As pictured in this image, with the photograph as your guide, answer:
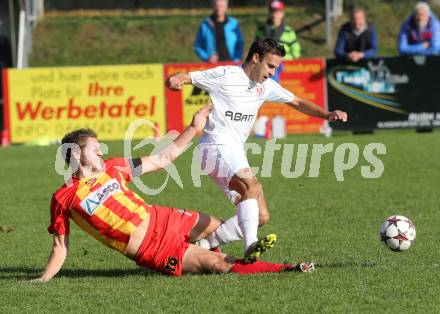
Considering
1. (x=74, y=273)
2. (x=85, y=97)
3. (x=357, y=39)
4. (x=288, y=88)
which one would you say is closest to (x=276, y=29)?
(x=288, y=88)

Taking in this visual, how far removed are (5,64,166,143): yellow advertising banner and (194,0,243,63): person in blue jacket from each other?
947 millimetres

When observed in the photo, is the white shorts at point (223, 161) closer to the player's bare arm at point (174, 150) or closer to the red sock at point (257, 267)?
the player's bare arm at point (174, 150)

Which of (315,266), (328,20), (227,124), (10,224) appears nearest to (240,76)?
(227,124)

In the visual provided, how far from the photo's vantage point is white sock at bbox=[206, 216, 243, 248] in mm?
7926

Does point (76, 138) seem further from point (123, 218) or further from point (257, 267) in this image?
point (257, 267)

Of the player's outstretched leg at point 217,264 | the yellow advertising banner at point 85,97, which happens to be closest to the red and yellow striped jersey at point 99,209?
the player's outstretched leg at point 217,264

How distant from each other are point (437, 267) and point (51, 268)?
2.90m

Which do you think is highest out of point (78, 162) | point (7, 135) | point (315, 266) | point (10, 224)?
point (78, 162)

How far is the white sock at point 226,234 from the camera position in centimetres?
793

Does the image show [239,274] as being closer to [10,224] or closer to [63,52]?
[10,224]

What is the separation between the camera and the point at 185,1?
2733 cm

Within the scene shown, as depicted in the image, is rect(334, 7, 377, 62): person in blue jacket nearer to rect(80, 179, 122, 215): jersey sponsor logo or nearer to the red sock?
the red sock

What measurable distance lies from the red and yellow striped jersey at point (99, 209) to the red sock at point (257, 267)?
2.66ft

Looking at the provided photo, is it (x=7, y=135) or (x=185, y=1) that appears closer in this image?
(x=7, y=135)
